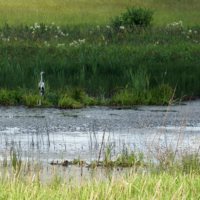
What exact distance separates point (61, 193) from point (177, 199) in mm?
989

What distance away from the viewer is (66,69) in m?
16.4

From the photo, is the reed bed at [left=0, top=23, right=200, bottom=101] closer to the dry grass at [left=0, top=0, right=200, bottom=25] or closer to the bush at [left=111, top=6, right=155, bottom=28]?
the bush at [left=111, top=6, right=155, bottom=28]

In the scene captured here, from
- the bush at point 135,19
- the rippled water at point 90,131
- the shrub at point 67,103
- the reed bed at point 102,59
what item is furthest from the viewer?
the bush at point 135,19

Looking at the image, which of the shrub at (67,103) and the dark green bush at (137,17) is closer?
the shrub at (67,103)

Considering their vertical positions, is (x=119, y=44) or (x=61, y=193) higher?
(x=119, y=44)

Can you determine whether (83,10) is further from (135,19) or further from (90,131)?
(90,131)

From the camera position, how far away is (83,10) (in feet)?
164

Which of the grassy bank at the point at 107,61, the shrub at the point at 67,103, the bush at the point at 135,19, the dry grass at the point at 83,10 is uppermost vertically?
the dry grass at the point at 83,10

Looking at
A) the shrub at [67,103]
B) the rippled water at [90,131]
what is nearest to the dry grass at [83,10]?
the shrub at [67,103]

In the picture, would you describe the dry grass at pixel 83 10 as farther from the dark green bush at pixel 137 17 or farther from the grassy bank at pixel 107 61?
the dark green bush at pixel 137 17

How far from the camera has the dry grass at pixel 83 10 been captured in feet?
144

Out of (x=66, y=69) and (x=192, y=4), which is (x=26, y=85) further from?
(x=192, y=4)

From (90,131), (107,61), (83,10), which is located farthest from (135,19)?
(90,131)

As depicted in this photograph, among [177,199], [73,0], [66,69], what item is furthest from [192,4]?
[177,199]
